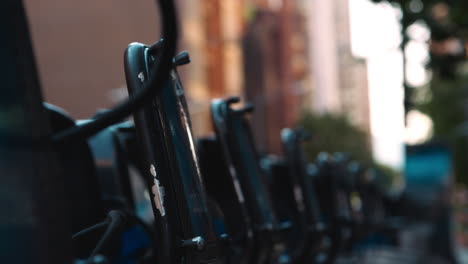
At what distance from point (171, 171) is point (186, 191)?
0.07m

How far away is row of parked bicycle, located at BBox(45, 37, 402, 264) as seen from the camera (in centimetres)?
175

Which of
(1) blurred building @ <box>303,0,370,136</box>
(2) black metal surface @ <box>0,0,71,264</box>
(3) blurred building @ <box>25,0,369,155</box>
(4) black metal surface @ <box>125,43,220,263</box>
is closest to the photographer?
(2) black metal surface @ <box>0,0,71,264</box>

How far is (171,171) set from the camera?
69.6 inches

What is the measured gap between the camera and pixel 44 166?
86cm

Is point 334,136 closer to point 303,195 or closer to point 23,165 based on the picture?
point 303,195

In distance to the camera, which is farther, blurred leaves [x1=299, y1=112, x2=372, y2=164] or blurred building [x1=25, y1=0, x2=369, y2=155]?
blurred leaves [x1=299, y1=112, x2=372, y2=164]

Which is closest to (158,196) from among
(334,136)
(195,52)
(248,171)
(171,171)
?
(171,171)

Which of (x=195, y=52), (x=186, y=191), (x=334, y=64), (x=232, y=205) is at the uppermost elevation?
(x=186, y=191)

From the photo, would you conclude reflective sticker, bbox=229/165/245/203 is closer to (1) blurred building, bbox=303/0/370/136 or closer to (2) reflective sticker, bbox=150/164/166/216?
(2) reflective sticker, bbox=150/164/166/216

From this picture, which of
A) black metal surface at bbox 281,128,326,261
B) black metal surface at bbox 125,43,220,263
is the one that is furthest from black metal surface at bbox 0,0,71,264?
black metal surface at bbox 281,128,326,261

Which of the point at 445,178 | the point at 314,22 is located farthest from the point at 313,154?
the point at 314,22

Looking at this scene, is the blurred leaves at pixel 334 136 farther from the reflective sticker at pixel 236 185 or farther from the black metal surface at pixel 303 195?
→ the reflective sticker at pixel 236 185

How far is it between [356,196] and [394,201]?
5.27 m

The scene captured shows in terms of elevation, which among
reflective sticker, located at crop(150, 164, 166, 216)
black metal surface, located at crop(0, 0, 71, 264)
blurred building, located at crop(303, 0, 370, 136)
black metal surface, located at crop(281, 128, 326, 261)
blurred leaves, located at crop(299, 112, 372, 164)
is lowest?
blurred building, located at crop(303, 0, 370, 136)
